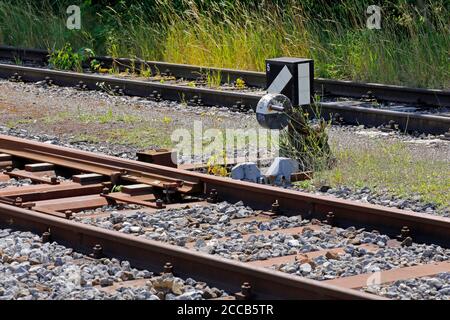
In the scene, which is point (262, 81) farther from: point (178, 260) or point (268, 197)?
point (178, 260)

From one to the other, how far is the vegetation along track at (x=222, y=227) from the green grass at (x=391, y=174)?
3.79 feet

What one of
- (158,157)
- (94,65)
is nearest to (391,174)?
(158,157)

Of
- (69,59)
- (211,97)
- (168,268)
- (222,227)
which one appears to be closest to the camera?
(168,268)

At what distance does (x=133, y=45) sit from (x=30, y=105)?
528 centimetres

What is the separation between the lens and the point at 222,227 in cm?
819

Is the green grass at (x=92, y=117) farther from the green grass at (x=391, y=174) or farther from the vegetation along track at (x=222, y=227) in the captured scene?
the green grass at (x=391, y=174)

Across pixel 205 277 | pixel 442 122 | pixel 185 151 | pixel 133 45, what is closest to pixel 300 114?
pixel 185 151

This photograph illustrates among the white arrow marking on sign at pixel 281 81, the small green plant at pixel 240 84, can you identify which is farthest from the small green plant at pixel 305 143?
the small green plant at pixel 240 84

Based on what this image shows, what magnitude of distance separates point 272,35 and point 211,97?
2.97 m

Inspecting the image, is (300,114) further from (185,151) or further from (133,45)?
(133,45)

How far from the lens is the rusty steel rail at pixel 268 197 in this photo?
7.62 metres

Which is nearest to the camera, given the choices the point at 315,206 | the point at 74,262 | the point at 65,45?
the point at 74,262

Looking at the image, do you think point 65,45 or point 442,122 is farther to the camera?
point 65,45
